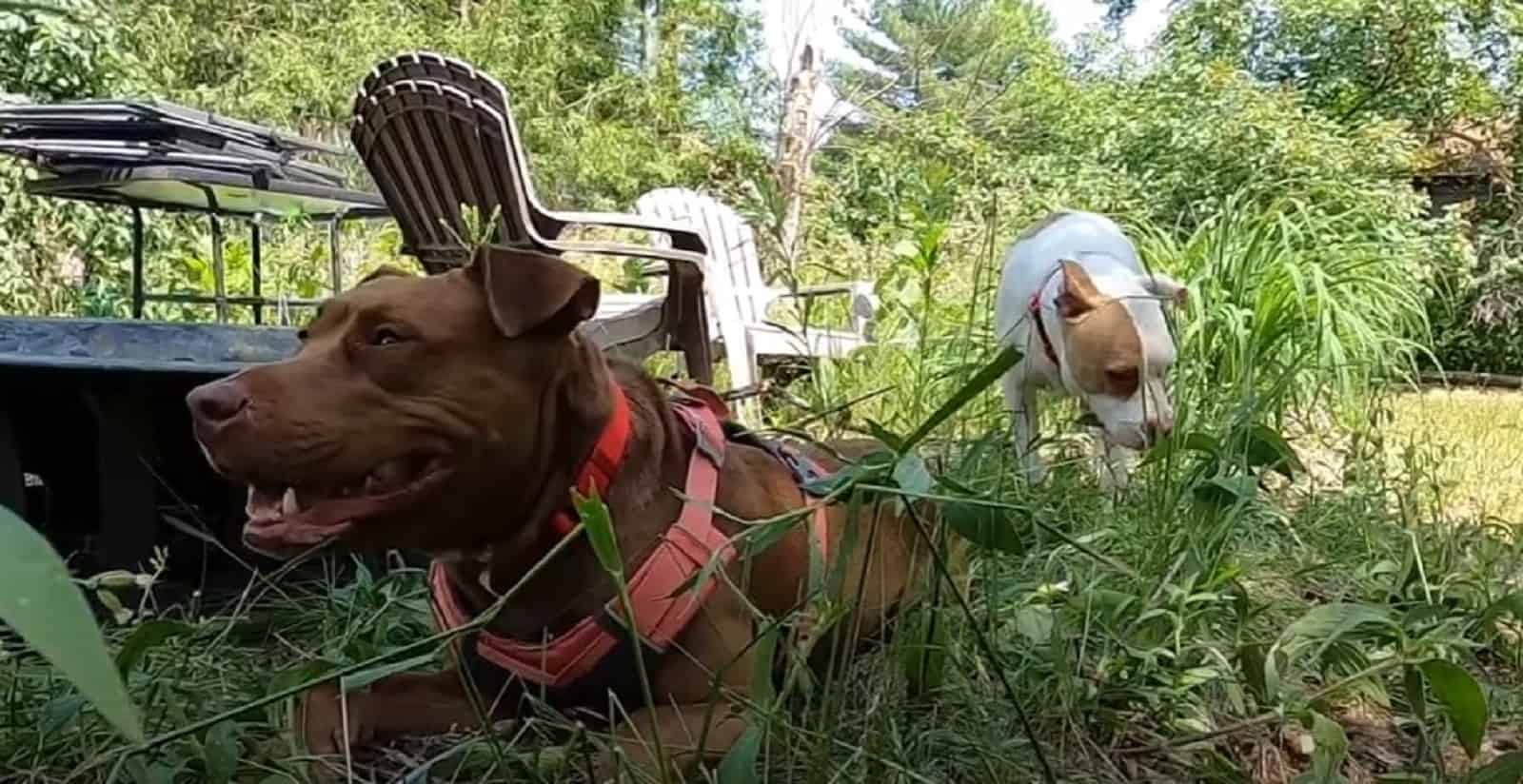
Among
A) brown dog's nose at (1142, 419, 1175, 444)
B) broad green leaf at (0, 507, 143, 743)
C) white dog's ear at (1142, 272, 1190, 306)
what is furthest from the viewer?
white dog's ear at (1142, 272, 1190, 306)

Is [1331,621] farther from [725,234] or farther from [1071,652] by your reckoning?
[725,234]

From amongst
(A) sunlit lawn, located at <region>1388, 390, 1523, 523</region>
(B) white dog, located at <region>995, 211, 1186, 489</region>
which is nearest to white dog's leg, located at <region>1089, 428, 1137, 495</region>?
(B) white dog, located at <region>995, 211, 1186, 489</region>

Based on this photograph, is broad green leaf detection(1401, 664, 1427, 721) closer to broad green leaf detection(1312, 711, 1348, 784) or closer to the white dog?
broad green leaf detection(1312, 711, 1348, 784)

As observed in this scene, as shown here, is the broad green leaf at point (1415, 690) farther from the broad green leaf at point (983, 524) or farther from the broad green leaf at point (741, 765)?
the broad green leaf at point (741, 765)

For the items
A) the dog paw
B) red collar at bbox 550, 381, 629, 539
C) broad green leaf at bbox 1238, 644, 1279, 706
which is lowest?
the dog paw

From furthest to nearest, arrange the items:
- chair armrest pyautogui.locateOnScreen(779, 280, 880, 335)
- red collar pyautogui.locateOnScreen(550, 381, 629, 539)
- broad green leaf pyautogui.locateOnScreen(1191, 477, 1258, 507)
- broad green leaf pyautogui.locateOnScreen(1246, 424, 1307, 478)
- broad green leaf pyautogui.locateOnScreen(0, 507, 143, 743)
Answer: chair armrest pyautogui.locateOnScreen(779, 280, 880, 335), broad green leaf pyautogui.locateOnScreen(1246, 424, 1307, 478), broad green leaf pyautogui.locateOnScreen(1191, 477, 1258, 507), red collar pyautogui.locateOnScreen(550, 381, 629, 539), broad green leaf pyautogui.locateOnScreen(0, 507, 143, 743)

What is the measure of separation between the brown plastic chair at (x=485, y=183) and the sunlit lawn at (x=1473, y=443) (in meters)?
1.67

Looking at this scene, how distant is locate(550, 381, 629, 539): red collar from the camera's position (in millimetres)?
1349

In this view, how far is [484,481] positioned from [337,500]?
5.2 inches

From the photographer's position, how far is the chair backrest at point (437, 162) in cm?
341

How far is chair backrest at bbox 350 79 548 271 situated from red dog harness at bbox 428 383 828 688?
1.96 meters

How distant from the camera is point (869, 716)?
1168 millimetres

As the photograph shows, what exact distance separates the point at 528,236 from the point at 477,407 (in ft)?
7.19

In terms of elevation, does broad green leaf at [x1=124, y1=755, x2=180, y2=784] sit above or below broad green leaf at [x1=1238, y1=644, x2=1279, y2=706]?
below
